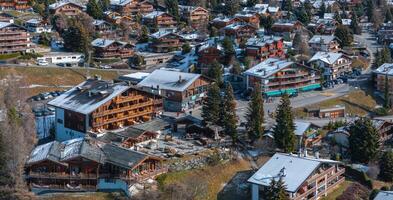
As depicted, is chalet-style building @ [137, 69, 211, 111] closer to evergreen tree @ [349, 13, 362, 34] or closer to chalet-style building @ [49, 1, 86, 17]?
chalet-style building @ [49, 1, 86, 17]

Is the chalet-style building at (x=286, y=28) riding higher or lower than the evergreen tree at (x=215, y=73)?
higher

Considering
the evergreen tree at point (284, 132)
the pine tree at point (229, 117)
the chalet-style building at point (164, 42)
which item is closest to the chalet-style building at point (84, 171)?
the pine tree at point (229, 117)

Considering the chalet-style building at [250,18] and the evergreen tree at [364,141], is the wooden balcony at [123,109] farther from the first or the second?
the chalet-style building at [250,18]

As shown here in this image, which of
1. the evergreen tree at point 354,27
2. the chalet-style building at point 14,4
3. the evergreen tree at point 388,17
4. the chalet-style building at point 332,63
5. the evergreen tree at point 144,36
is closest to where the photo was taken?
the chalet-style building at point 332,63

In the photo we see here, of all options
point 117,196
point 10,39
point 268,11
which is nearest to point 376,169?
point 117,196

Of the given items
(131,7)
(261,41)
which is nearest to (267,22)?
(261,41)

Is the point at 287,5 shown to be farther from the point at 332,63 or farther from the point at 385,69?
the point at 385,69

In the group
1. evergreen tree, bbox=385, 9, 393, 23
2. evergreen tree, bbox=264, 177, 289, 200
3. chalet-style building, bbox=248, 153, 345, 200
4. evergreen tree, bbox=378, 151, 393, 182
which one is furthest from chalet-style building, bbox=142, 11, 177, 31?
evergreen tree, bbox=264, 177, 289, 200
